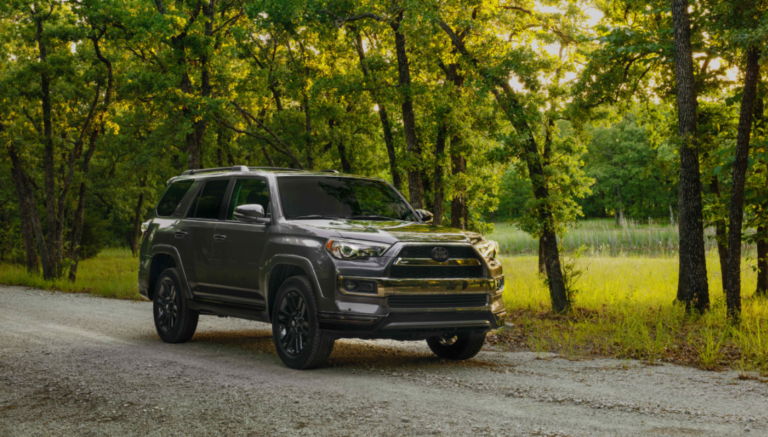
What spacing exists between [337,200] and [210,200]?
1.95 m

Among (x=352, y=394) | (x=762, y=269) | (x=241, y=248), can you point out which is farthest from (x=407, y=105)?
(x=352, y=394)

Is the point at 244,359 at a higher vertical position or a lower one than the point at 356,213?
lower

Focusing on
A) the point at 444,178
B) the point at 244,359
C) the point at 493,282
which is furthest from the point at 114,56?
the point at 493,282

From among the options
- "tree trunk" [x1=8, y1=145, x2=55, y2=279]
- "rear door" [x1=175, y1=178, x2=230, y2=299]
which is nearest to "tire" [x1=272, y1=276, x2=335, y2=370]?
"rear door" [x1=175, y1=178, x2=230, y2=299]

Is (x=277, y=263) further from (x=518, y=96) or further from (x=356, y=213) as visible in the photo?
(x=518, y=96)

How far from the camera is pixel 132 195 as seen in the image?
3875cm

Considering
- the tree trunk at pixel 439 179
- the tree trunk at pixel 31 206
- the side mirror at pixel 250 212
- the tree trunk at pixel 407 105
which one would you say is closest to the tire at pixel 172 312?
the side mirror at pixel 250 212

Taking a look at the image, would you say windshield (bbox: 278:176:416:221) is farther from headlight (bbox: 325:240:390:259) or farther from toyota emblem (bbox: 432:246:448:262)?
toyota emblem (bbox: 432:246:448:262)

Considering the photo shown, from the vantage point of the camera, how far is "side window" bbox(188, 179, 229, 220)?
362 inches

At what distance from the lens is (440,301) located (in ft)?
23.8

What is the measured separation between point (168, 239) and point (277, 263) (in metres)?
2.79

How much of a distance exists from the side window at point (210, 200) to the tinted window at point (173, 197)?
509 mm

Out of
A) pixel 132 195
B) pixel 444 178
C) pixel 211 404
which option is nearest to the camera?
pixel 211 404

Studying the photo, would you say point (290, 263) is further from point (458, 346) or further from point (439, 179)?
point (439, 179)
